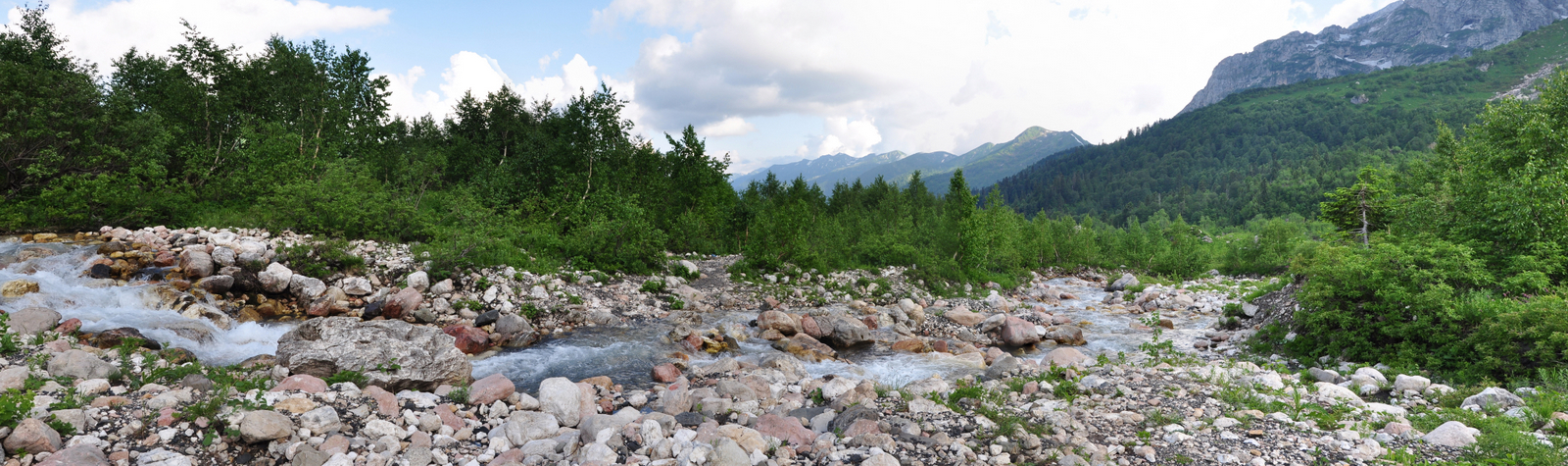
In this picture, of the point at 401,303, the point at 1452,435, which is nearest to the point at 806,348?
the point at 401,303

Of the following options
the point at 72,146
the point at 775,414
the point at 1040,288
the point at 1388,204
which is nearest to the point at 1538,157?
the point at 1388,204

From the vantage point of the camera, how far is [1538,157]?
15.0m

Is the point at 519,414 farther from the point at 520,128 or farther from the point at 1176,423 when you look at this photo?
the point at 520,128

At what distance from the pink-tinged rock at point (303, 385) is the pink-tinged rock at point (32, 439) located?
247 centimetres

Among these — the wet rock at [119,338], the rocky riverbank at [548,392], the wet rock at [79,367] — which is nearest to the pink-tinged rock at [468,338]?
the rocky riverbank at [548,392]

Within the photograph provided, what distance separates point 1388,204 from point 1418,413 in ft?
57.3

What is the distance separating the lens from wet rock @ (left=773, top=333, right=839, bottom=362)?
17078 millimetres

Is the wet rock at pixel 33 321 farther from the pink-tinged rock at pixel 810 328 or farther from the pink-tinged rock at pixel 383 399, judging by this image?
the pink-tinged rock at pixel 810 328

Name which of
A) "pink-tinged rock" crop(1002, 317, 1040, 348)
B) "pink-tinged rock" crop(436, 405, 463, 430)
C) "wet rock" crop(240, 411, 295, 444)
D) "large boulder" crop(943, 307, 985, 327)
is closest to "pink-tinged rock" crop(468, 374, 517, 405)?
"pink-tinged rock" crop(436, 405, 463, 430)

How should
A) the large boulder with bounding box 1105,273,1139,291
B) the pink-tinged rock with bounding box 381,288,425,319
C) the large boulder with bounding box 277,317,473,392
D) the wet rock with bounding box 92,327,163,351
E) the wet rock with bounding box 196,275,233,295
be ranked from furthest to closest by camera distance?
the large boulder with bounding box 1105,273,1139,291 → the pink-tinged rock with bounding box 381,288,425,319 → the wet rock with bounding box 196,275,233,295 → the wet rock with bounding box 92,327,163,351 → the large boulder with bounding box 277,317,473,392

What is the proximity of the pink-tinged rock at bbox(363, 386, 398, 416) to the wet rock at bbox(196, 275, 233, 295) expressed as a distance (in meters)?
10.8

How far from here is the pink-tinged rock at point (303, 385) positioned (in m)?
9.44

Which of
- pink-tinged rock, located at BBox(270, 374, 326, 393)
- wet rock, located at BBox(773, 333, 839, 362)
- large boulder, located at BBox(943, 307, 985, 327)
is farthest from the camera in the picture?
large boulder, located at BBox(943, 307, 985, 327)

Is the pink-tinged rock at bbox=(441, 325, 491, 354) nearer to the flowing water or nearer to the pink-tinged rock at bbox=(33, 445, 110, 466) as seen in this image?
the flowing water
